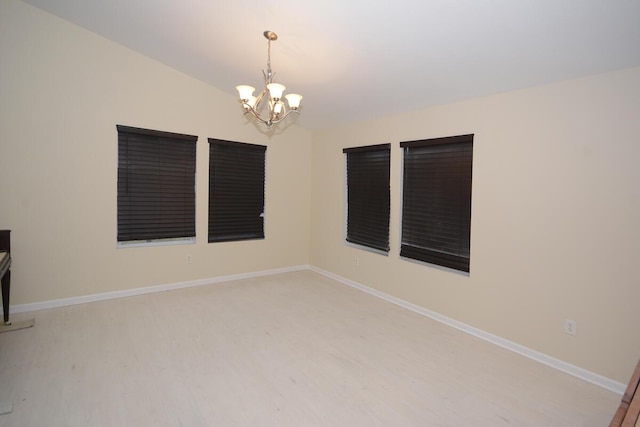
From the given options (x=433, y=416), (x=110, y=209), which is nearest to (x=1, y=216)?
(x=110, y=209)

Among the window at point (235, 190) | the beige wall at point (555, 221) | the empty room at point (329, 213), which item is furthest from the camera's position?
the window at point (235, 190)

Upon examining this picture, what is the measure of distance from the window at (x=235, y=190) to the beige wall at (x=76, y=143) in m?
0.15

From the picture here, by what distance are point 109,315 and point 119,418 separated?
73.9 inches

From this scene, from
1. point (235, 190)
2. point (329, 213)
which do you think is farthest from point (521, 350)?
point (235, 190)

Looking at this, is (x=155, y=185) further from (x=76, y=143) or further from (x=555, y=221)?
(x=555, y=221)

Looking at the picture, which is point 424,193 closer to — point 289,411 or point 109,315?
Answer: point 289,411

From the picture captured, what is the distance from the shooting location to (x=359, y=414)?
6.82ft

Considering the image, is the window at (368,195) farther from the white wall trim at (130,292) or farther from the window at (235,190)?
the white wall trim at (130,292)

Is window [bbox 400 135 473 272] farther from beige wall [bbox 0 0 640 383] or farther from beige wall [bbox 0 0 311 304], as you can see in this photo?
beige wall [bbox 0 0 311 304]

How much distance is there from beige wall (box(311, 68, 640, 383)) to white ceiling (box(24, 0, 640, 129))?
0.24 m

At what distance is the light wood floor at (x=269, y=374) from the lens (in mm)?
2059

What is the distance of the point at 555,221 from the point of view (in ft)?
8.95

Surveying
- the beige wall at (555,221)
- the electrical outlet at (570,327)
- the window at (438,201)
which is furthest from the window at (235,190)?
the electrical outlet at (570,327)

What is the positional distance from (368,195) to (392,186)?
1.60 ft
